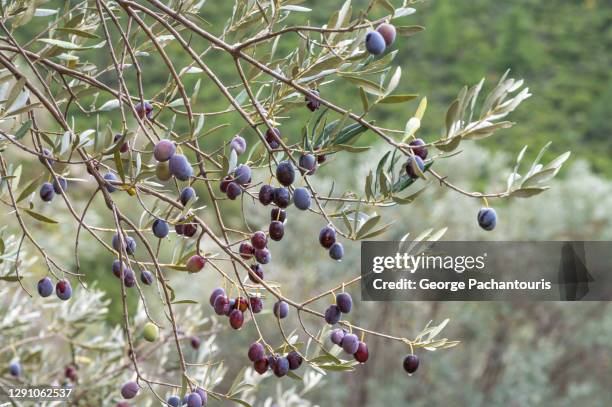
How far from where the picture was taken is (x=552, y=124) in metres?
16.9

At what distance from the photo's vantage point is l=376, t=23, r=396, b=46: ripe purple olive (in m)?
0.85

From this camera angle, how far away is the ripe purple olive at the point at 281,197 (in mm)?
960

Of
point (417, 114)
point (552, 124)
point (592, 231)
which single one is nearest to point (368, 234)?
point (417, 114)

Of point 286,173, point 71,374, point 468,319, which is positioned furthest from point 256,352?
point 468,319

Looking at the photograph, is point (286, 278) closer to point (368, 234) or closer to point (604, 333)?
point (604, 333)

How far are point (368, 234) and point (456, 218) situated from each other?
19.9 feet

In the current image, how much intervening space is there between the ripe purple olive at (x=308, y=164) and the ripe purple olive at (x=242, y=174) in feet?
0.25

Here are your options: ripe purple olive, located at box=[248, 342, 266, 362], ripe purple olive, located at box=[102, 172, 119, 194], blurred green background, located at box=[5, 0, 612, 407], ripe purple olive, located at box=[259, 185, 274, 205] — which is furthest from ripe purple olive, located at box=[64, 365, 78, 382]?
blurred green background, located at box=[5, 0, 612, 407]

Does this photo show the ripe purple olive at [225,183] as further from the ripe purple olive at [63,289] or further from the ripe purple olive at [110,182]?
the ripe purple olive at [63,289]

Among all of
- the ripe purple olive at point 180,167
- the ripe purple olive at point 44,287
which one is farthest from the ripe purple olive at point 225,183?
the ripe purple olive at point 44,287

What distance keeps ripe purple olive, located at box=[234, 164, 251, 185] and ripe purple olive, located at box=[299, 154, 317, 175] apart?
0.25ft

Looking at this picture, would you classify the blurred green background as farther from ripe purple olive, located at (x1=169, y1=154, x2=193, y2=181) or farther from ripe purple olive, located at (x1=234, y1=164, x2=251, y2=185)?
ripe purple olive, located at (x1=169, y1=154, x2=193, y2=181)

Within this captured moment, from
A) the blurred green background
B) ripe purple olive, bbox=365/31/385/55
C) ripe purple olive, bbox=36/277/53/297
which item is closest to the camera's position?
ripe purple olive, bbox=365/31/385/55

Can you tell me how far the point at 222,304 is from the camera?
1069 millimetres
